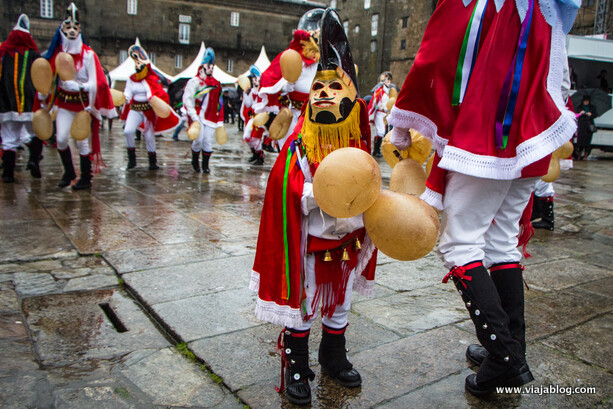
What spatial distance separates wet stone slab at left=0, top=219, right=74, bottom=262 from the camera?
4.16 metres

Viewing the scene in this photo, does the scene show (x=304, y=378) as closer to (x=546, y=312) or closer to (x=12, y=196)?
(x=546, y=312)

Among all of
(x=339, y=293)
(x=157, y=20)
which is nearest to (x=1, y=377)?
(x=339, y=293)

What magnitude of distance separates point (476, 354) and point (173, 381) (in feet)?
4.93

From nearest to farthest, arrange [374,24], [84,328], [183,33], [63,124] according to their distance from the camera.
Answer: [84,328]
[63,124]
[183,33]
[374,24]

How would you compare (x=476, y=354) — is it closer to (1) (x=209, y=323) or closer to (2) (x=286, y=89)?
(1) (x=209, y=323)

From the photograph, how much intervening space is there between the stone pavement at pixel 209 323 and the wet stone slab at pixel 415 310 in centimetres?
1

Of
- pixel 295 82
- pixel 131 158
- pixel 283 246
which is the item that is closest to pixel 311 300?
pixel 283 246

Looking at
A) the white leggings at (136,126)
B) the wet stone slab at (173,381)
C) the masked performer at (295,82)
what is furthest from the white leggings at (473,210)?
the white leggings at (136,126)

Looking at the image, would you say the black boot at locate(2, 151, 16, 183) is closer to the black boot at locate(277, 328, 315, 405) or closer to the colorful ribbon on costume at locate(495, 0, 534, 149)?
the black boot at locate(277, 328, 315, 405)

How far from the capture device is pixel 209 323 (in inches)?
118

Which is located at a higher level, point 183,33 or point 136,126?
point 183,33

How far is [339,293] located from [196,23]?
44146mm

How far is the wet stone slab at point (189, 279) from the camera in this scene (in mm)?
3434

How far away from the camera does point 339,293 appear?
7.83 feet
